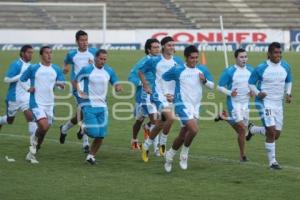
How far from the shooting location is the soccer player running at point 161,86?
50.9ft

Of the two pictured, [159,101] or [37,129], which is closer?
[37,129]

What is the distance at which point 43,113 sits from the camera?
15.4 m

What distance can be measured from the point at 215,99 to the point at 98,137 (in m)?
12.3

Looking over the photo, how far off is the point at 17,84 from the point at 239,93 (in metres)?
4.52

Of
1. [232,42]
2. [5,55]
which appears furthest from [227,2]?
[5,55]

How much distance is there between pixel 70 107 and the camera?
25.5m

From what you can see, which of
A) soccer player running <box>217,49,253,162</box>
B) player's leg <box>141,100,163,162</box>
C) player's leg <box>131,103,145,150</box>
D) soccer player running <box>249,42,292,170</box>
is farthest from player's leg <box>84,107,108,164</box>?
soccer player running <box>249,42,292,170</box>

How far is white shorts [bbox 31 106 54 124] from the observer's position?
15359 millimetres

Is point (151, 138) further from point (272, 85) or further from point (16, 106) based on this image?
point (16, 106)

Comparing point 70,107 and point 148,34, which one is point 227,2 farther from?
point 70,107

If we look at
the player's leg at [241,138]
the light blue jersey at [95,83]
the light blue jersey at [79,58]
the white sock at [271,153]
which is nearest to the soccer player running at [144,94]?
the light blue jersey at [95,83]

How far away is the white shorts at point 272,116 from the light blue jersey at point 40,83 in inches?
150

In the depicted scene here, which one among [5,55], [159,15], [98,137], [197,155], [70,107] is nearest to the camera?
[98,137]

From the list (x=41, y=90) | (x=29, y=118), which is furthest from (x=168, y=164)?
(x=29, y=118)
